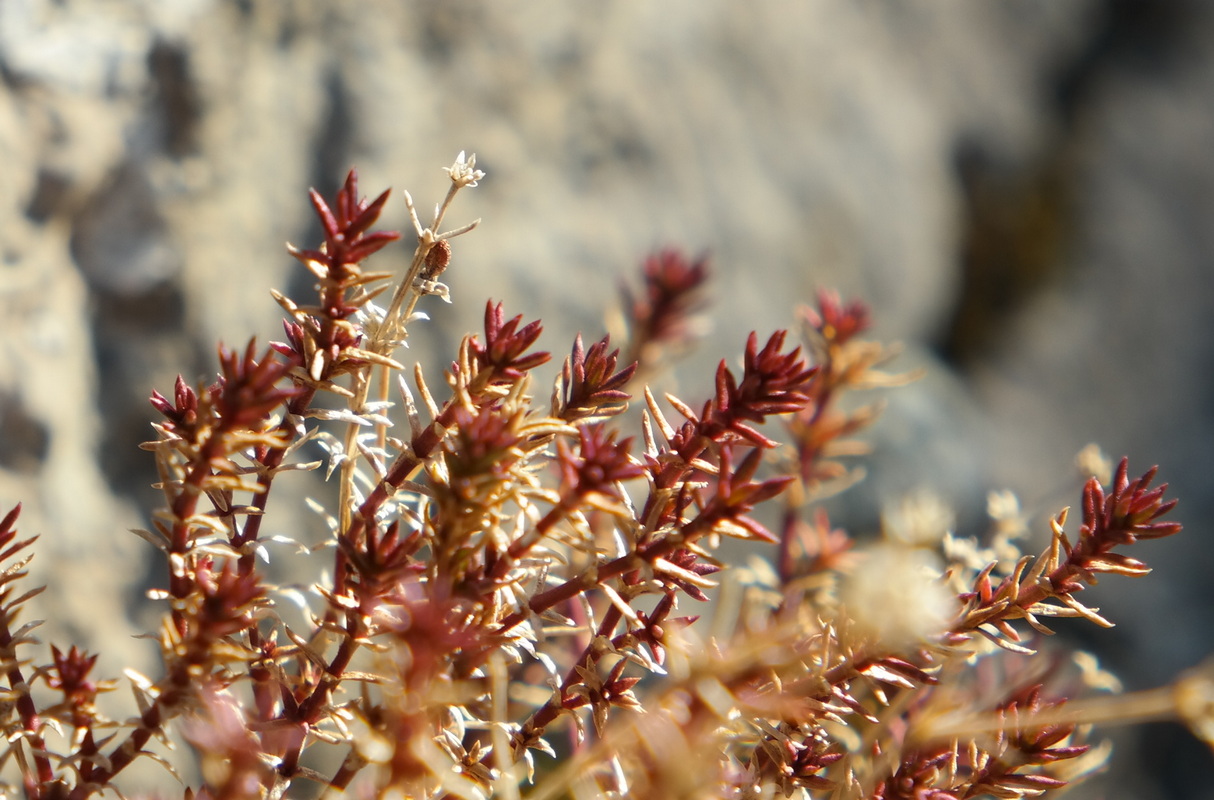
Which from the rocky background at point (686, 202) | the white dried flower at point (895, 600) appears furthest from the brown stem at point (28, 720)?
the rocky background at point (686, 202)

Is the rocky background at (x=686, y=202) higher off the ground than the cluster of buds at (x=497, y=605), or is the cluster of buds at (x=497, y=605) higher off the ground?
the rocky background at (x=686, y=202)

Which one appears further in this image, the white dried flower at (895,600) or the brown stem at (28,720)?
the brown stem at (28,720)

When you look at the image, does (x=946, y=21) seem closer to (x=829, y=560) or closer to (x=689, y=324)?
(x=689, y=324)

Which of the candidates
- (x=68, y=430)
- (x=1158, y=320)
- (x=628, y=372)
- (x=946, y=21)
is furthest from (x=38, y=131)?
(x=1158, y=320)

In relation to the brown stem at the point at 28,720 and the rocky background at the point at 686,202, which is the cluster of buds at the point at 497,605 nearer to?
the brown stem at the point at 28,720

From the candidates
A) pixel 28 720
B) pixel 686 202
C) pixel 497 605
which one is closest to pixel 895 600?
pixel 497 605

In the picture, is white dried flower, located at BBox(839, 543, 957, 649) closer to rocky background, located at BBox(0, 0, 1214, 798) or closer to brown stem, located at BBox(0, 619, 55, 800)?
brown stem, located at BBox(0, 619, 55, 800)

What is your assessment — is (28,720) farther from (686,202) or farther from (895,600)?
(686,202)

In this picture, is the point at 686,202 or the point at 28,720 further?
the point at 686,202

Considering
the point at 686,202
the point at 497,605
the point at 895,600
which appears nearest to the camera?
the point at 895,600
